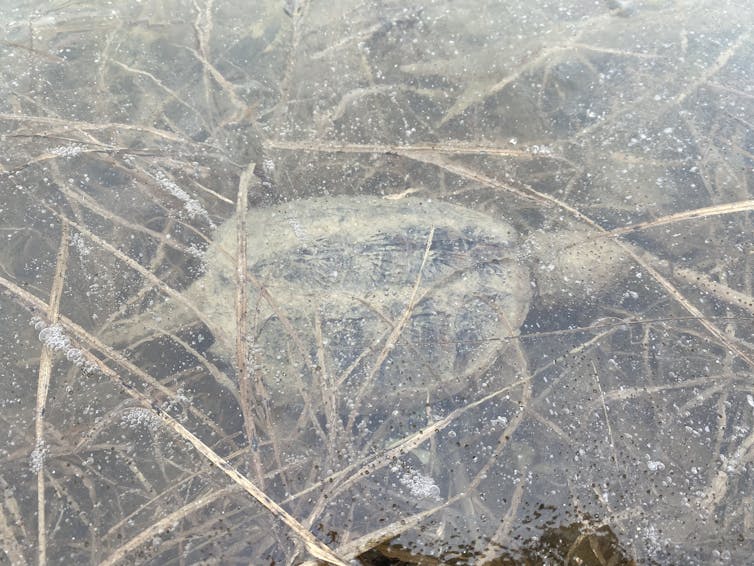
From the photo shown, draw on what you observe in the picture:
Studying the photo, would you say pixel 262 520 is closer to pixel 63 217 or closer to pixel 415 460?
pixel 415 460

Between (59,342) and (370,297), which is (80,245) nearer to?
(59,342)

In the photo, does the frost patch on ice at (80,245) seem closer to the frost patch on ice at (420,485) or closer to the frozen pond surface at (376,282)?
the frozen pond surface at (376,282)

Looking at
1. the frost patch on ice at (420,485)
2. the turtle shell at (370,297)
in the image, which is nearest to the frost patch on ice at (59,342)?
the turtle shell at (370,297)

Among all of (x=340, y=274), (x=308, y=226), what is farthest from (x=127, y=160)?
(x=340, y=274)

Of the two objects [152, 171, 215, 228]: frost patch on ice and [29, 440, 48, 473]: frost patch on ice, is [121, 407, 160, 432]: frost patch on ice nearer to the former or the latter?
[29, 440, 48, 473]: frost patch on ice

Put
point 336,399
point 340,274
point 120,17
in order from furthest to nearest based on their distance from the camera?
point 120,17
point 340,274
point 336,399

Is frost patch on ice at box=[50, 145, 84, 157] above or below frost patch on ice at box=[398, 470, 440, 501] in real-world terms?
above

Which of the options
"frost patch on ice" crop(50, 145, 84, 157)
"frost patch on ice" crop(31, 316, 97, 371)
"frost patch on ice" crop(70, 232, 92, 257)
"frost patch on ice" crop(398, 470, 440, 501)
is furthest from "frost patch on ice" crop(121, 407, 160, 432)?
"frost patch on ice" crop(50, 145, 84, 157)
